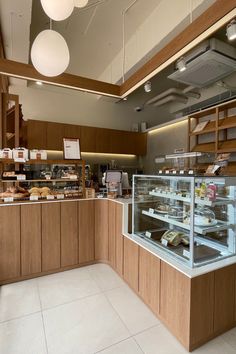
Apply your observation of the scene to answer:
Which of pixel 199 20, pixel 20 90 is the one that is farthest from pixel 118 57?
pixel 199 20

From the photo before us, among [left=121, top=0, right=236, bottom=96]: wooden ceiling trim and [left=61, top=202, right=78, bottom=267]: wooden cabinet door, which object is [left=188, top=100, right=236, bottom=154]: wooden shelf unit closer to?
[left=121, top=0, right=236, bottom=96]: wooden ceiling trim

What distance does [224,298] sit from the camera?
70.7 inches

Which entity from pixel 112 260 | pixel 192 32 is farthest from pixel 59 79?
pixel 112 260

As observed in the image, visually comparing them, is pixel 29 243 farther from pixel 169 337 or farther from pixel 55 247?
pixel 169 337

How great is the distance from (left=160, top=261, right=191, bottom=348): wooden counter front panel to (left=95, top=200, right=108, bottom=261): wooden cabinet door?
4.35 feet

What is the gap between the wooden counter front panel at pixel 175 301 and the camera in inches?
64.1

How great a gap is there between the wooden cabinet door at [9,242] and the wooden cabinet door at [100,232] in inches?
41.9

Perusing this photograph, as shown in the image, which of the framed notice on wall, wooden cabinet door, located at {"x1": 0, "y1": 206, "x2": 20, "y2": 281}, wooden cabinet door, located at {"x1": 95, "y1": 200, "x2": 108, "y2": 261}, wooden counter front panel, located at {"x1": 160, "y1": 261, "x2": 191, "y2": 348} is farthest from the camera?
wooden cabinet door, located at {"x1": 95, "y1": 200, "x2": 108, "y2": 261}

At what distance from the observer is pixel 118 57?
420 centimetres

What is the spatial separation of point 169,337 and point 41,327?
112 cm

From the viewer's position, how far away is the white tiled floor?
5.41ft

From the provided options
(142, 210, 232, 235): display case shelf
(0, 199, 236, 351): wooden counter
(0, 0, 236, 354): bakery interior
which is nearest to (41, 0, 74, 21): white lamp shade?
(0, 0, 236, 354): bakery interior

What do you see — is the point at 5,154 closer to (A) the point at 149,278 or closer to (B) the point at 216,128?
(A) the point at 149,278

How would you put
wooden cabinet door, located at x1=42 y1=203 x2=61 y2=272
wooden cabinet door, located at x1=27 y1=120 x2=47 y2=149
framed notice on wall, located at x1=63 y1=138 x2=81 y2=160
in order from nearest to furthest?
wooden cabinet door, located at x1=42 y1=203 x2=61 y2=272 < framed notice on wall, located at x1=63 y1=138 x2=81 y2=160 < wooden cabinet door, located at x1=27 y1=120 x2=47 y2=149
